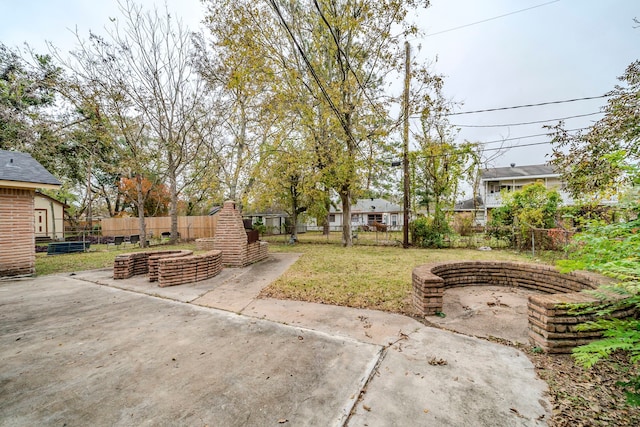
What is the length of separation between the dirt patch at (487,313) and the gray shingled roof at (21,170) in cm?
1056

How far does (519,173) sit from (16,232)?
107 ft

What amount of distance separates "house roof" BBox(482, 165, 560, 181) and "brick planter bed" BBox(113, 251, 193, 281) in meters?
26.2

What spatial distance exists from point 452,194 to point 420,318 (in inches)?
469

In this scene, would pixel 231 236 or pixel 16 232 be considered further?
pixel 231 236

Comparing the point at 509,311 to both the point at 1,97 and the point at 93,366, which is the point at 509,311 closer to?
A: the point at 93,366

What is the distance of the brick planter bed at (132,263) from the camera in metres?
6.89

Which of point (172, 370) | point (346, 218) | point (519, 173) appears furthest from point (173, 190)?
point (519, 173)

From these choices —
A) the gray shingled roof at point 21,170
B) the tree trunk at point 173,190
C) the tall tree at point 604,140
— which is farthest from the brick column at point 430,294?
the tree trunk at point 173,190

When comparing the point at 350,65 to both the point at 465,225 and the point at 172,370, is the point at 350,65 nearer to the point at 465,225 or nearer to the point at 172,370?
the point at 465,225

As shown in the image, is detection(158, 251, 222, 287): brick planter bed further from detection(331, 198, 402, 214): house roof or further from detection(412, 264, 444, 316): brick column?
detection(331, 198, 402, 214): house roof

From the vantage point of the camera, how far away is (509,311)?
4168 mm

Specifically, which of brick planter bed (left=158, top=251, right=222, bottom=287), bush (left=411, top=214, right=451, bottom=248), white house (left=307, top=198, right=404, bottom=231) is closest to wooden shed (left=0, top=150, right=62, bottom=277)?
brick planter bed (left=158, top=251, right=222, bottom=287)

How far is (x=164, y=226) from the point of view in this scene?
21906 millimetres

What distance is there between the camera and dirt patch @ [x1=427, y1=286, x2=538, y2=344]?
3480 millimetres
